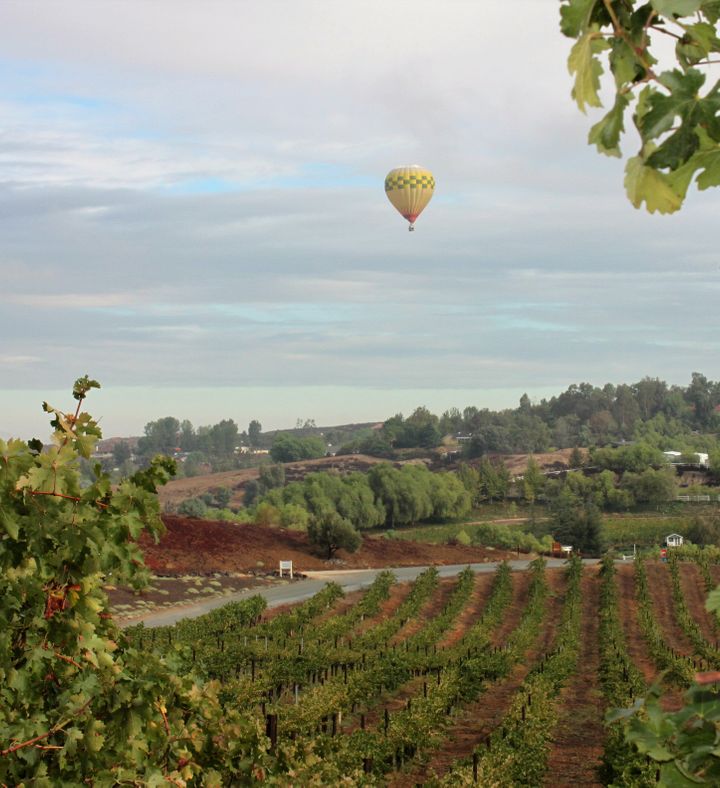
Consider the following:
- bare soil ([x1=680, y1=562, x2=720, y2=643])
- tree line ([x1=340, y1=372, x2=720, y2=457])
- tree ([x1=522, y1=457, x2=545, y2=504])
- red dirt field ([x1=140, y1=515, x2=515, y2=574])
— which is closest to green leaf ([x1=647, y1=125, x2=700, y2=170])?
bare soil ([x1=680, y1=562, x2=720, y2=643])

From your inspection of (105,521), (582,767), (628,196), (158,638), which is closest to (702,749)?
(628,196)

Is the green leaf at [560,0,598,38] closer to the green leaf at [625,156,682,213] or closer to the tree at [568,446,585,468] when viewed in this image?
the green leaf at [625,156,682,213]

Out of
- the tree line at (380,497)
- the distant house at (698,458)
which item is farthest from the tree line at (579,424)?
the tree line at (380,497)

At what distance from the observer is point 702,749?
1872mm

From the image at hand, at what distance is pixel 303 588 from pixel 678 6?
37.7m

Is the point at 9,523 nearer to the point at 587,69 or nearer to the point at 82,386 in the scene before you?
the point at 82,386

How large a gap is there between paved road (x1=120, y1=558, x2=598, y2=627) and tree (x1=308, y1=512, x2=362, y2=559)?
1.75m

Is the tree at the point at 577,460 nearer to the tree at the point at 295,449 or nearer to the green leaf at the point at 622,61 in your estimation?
the tree at the point at 295,449

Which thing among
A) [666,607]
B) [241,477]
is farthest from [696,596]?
[241,477]

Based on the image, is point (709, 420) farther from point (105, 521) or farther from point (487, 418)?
point (105, 521)

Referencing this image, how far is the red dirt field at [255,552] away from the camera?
40938mm

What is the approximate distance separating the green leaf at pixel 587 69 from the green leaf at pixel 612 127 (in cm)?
3

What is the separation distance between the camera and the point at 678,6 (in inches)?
61.5

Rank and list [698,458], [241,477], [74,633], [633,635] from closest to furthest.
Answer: [74,633] → [633,635] → [698,458] → [241,477]
